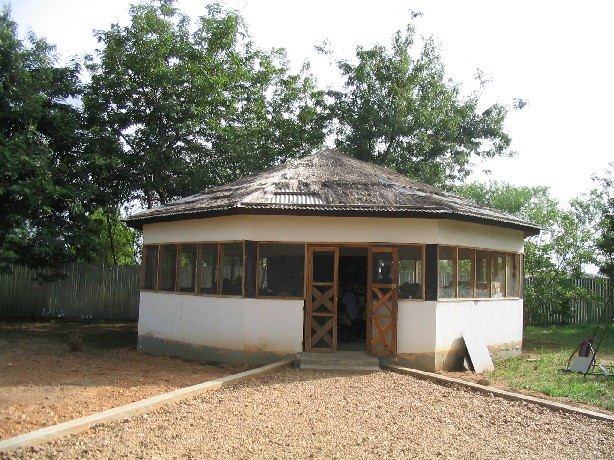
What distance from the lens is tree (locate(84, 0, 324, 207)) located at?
59.1 feet

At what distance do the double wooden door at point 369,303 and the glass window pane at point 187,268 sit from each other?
2.72 m

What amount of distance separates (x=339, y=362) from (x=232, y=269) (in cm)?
283

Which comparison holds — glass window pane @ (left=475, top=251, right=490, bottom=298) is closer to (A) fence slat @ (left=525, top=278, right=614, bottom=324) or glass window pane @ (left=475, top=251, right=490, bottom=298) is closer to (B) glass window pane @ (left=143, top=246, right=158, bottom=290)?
(B) glass window pane @ (left=143, top=246, right=158, bottom=290)

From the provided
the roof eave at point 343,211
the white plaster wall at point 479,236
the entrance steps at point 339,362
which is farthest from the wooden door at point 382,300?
the white plaster wall at point 479,236

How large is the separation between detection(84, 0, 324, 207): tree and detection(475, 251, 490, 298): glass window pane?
9551mm

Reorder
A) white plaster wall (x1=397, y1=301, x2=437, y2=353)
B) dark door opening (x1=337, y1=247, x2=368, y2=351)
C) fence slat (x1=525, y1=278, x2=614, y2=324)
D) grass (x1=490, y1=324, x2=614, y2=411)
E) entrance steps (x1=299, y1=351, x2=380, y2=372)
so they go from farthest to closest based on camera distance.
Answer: fence slat (x1=525, y1=278, x2=614, y2=324) → dark door opening (x1=337, y1=247, x2=368, y2=351) → white plaster wall (x1=397, y1=301, x2=437, y2=353) → entrance steps (x1=299, y1=351, x2=380, y2=372) → grass (x1=490, y1=324, x2=614, y2=411)

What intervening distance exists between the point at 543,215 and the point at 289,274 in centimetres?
1019

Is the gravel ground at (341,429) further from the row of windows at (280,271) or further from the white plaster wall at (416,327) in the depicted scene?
the row of windows at (280,271)

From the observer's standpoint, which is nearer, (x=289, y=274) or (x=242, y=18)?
(x=289, y=274)

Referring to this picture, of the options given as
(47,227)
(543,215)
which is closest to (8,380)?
(47,227)

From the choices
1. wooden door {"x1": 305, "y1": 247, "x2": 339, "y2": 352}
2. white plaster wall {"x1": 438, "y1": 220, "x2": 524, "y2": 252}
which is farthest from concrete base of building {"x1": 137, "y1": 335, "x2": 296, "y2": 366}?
white plaster wall {"x1": 438, "y1": 220, "x2": 524, "y2": 252}

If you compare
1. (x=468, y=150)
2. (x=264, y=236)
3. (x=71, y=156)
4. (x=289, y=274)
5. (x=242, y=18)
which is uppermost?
(x=242, y=18)

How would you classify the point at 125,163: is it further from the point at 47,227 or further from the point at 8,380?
the point at 8,380

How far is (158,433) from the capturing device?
6.27 m
